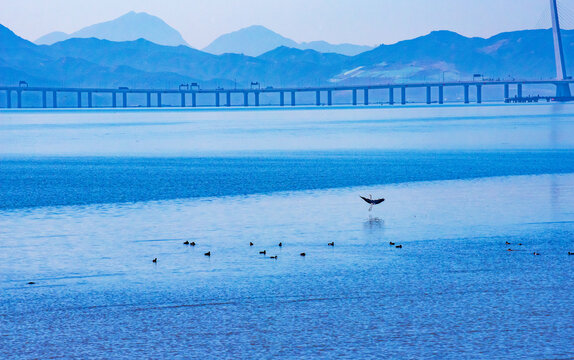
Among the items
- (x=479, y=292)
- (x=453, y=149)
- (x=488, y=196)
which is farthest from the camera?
(x=453, y=149)

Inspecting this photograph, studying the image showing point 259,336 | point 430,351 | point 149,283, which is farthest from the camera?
point 149,283

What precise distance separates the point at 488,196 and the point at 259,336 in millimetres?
18211

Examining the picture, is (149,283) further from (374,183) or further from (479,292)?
(374,183)

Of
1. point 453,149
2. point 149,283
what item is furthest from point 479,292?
point 453,149

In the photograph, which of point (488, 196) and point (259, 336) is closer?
point (259, 336)

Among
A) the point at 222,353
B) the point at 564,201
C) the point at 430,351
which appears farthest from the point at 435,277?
the point at 564,201

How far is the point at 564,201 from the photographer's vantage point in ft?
83.3

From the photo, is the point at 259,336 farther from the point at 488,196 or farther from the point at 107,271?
the point at 488,196

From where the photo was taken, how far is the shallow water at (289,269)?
10.6 meters

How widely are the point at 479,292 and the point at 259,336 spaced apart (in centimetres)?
427

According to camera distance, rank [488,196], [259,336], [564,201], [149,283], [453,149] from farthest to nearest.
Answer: [453,149] < [488,196] < [564,201] < [149,283] < [259,336]

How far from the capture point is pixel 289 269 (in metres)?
15.3

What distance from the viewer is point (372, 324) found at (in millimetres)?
11328

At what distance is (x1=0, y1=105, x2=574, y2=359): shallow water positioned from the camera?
34.9ft
